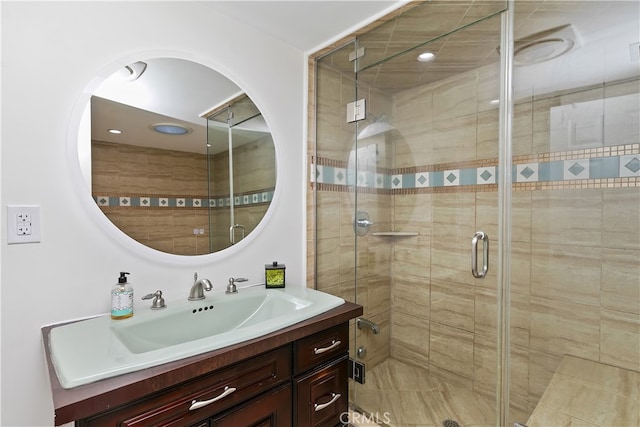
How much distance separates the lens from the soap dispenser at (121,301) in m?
1.14

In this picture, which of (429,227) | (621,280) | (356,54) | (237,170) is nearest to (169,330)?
(237,170)

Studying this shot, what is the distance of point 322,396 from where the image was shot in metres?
1.20

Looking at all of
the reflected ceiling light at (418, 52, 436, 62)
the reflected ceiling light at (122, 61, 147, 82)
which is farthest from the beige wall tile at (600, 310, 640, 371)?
the reflected ceiling light at (122, 61, 147, 82)

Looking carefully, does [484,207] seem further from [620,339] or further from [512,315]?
[620,339]

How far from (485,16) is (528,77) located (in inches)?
15.5

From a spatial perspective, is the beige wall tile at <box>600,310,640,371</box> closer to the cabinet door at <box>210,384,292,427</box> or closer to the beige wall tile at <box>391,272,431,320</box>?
the beige wall tile at <box>391,272,431,320</box>

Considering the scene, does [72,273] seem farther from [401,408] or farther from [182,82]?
[401,408]

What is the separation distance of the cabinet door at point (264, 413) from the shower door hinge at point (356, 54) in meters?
1.76

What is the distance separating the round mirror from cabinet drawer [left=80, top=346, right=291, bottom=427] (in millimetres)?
680

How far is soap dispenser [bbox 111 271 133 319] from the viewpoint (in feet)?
3.73

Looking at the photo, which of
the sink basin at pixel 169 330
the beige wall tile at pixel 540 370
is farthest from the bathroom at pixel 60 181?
the beige wall tile at pixel 540 370

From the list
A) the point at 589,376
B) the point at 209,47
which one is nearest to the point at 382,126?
the point at 209,47

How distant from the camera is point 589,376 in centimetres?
149

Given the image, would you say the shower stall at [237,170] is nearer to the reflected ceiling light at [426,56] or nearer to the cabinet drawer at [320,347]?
the cabinet drawer at [320,347]
